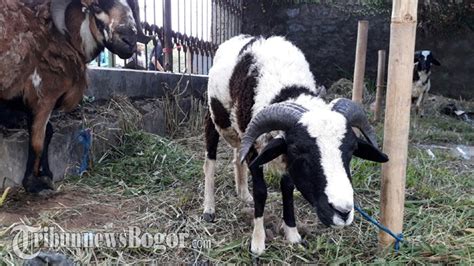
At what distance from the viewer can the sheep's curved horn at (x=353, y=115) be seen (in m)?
3.02

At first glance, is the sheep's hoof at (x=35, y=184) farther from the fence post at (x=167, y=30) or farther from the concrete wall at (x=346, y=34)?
the concrete wall at (x=346, y=34)

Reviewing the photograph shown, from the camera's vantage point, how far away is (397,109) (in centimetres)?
300

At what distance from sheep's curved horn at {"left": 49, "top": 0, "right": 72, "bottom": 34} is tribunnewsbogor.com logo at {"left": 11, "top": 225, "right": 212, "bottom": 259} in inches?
67.4

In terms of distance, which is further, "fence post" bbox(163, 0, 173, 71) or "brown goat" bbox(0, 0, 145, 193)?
"fence post" bbox(163, 0, 173, 71)

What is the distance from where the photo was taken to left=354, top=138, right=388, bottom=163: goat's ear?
2945 mm

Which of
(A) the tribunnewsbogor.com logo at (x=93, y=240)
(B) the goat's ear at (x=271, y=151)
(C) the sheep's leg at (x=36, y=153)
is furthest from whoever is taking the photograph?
(C) the sheep's leg at (x=36, y=153)

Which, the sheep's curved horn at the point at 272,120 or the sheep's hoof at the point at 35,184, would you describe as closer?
the sheep's curved horn at the point at 272,120

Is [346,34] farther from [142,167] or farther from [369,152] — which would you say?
[369,152]

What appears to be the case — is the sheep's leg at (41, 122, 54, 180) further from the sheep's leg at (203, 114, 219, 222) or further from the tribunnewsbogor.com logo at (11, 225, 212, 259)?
the sheep's leg at (203, 114, 219, 222)

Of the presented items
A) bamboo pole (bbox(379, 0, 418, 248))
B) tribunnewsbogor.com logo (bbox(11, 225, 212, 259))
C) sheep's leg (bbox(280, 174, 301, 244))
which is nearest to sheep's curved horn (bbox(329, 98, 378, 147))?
bamboo pole (bbox(379, 0, 418, 248))

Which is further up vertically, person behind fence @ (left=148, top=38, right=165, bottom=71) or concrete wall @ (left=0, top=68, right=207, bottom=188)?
person behind fence @ (left=148, top=38, right=165, bottom=71)

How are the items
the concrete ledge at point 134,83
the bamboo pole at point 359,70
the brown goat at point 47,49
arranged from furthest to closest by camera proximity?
the concrete ledge at point 134,83, the bamboo pole at point 359,70, the brown goat at point 47,49

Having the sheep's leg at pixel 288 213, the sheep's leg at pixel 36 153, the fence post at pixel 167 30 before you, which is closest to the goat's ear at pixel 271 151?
the sheep's leg at pixel 288 213

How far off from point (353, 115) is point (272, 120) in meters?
0.53
